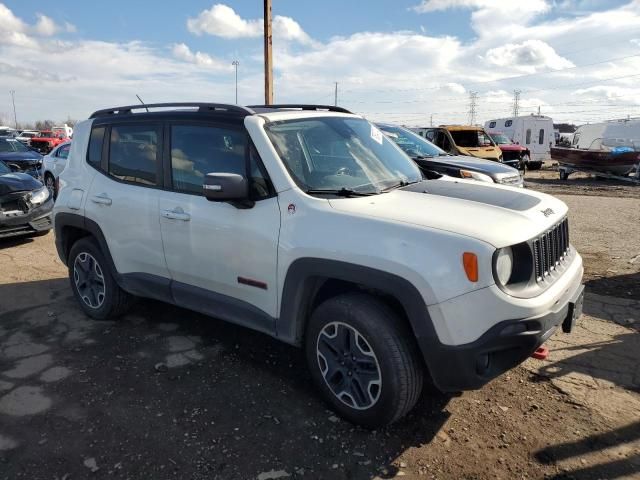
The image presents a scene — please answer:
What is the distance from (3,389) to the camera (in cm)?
352

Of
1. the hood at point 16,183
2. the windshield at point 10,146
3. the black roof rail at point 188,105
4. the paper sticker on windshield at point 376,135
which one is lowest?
the hood at point 16,183

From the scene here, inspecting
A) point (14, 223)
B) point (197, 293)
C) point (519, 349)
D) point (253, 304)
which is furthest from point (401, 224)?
point (14, 223)

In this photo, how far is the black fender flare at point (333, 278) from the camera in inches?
103

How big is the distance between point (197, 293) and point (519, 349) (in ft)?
7.51

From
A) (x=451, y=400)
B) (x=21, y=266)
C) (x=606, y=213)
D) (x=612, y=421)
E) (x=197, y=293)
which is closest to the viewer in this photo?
(x=612, y=421)

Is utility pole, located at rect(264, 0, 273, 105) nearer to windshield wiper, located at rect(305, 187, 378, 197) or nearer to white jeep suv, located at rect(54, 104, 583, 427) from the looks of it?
white jeep suv, located at rect(54, 104, 583, 427)

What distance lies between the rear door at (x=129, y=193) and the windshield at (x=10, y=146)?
13.6 m

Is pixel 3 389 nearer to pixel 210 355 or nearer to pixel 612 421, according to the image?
pixel 210 355

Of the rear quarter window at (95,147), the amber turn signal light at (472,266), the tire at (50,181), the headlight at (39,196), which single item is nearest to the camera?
the amber turn signal light at (472,266)

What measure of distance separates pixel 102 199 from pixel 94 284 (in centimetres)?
88

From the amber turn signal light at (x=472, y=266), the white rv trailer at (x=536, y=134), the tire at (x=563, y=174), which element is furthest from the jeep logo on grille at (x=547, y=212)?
the white rv trailer at (x=536, y=134)

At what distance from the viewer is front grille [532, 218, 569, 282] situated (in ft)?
9.36

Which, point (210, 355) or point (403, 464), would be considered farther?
point (210, 355)

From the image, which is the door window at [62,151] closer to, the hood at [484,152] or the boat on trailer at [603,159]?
the hood at [484,152]
